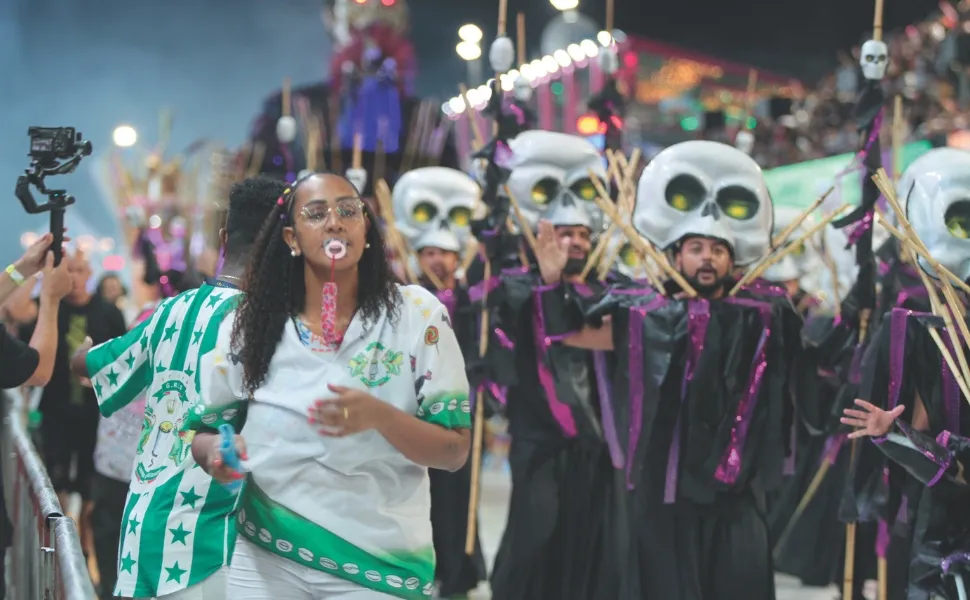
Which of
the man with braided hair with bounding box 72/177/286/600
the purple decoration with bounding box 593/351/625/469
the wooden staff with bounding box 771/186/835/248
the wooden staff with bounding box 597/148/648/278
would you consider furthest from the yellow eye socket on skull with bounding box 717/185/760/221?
the man with braided hair with bounding box 72/177/286/600

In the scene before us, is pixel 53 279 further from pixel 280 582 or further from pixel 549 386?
pixel 549 386

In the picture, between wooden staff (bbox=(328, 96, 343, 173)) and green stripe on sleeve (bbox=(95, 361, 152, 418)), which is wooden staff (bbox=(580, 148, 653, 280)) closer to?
green stripe on sleeve (bbox=(95, 361, 152, 418))

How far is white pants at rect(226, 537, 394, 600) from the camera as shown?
8.64 feet

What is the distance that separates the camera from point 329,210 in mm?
2793

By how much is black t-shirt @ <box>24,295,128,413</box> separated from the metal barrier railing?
0.66m

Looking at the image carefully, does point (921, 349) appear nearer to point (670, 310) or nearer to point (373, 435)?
point (670, 310)

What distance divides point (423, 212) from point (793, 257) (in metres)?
2.00

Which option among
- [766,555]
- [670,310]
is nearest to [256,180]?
[670,310]

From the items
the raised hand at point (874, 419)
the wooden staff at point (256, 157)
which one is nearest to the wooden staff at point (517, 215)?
the raised hand at point (874, 419)

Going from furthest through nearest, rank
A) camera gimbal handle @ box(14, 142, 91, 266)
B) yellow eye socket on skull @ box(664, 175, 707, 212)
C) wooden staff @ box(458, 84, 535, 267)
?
wooden staff @ box(458, 84, 535, 267) → yellow eye socket on skull @ box(664, 175, 707, 212) → camera gimbal handle @ box(14, 142, 91, 266)

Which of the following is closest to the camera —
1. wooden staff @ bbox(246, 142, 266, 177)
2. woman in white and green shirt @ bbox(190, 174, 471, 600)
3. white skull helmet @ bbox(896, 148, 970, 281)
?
woman in white and green shirt @ bbox(190, 174, 471, 600)

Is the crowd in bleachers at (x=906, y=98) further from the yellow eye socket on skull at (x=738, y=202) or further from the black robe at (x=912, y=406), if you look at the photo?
the black robe at (x=912, y=406)

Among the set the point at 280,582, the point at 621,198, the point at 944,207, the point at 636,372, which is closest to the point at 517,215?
the point at 621,198

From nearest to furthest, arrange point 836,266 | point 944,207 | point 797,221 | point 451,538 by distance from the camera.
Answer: point 944,207 → point 797,221 → point 451,538 → point 836,266
